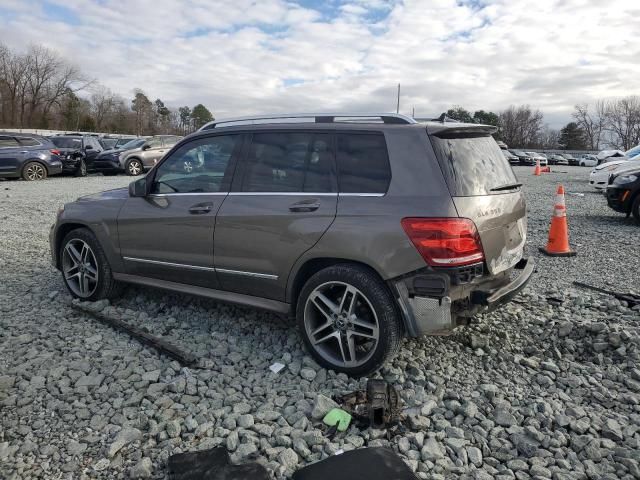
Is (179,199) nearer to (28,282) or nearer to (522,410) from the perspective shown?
(28,282)

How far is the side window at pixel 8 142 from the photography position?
1727cm

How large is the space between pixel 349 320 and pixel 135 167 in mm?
19675

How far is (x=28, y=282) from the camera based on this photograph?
18.1ft

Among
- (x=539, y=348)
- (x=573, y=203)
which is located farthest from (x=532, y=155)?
(x=539, y=348)

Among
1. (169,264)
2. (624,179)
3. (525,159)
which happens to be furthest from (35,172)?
(525,159)

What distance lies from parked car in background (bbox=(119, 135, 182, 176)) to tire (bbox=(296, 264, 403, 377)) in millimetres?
18298

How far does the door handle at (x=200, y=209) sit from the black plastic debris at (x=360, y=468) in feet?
7.18

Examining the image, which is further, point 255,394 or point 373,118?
point 373,118

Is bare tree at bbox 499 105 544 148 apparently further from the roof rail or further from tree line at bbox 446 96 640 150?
the roof rail

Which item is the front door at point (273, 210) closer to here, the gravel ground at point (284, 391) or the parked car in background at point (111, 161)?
the gravel ground at point (284, 391)

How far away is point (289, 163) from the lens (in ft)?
12.2

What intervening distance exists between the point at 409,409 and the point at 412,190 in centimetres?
136

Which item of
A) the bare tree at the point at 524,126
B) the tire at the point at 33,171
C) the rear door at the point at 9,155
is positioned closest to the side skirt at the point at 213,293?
the rear door at the point at 9,155

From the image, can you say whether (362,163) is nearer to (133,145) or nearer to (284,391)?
(284,391)
